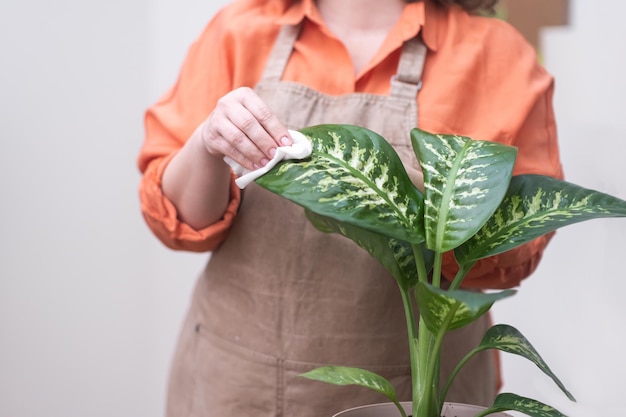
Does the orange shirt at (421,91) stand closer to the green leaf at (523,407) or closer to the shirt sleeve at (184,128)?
the shirt sleeve at (184,128)

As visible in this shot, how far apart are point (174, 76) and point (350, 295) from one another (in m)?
1.12

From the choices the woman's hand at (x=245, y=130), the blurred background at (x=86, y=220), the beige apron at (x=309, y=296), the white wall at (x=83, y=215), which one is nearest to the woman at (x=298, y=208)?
the beige apron at (x=309, y=296)

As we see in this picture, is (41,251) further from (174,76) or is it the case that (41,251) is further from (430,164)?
(430,164)

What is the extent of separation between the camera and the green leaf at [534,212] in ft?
2.17

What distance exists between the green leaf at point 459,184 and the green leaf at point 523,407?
0.15 m

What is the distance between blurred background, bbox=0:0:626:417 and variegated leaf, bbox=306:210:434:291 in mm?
689

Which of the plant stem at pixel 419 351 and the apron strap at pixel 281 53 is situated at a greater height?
the apron strap at pixel 281 53

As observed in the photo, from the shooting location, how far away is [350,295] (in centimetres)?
100

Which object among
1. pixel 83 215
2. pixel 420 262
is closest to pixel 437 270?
pixel 420 262

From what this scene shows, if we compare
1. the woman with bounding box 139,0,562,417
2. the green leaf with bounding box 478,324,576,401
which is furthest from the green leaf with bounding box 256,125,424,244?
the woman with bounding box 139,0,562,417

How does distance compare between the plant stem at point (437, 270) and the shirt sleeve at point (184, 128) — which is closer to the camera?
the plant stem at point (437, 270)

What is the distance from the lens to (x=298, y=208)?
3.30 feet

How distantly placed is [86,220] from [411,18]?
111 centimetres

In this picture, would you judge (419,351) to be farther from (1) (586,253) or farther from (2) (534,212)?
(1) (586,253)
